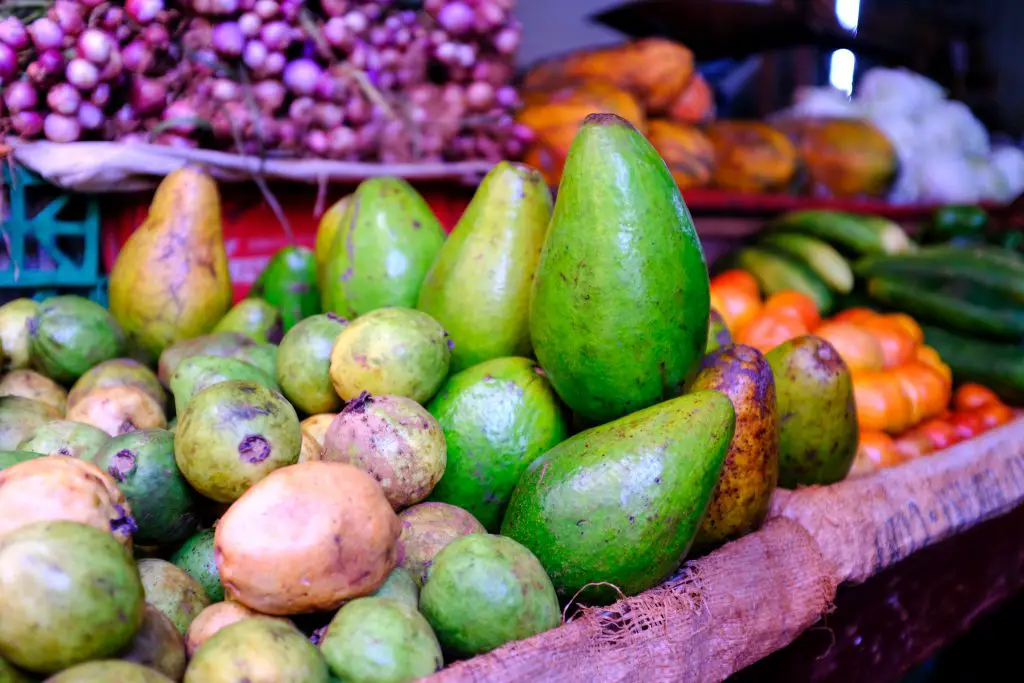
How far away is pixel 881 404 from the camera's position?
2.55m

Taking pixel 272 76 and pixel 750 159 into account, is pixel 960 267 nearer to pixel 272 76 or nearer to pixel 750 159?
pixel 750 159

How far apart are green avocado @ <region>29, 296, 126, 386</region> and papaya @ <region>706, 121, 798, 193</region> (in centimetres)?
307

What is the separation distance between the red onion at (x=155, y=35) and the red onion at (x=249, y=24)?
0.75 ft

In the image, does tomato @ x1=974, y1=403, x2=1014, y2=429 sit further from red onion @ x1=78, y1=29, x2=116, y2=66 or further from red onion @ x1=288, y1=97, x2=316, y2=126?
red onion @ x1=78, y1=29, x2=116, y2=66

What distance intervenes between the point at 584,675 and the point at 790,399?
34.2 inches

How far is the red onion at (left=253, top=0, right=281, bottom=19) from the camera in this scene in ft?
8.28

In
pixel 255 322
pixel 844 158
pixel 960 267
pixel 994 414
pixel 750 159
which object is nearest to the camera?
pixel 255 322

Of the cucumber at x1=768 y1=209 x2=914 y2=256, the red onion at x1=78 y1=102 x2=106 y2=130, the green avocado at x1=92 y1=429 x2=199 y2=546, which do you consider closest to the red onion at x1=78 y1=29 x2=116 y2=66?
the red onion at x1=78 y1=102 x2=106 y2=130

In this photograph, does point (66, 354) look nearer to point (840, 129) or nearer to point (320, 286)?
point (320, 286)

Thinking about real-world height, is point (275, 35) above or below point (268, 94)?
above

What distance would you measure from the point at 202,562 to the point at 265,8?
6.14ft

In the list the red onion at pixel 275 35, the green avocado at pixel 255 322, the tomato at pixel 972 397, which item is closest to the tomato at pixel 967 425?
the tomato at pixel 972 397

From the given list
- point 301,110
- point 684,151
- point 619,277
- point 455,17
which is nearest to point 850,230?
point 684,151

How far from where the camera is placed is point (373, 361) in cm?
151
